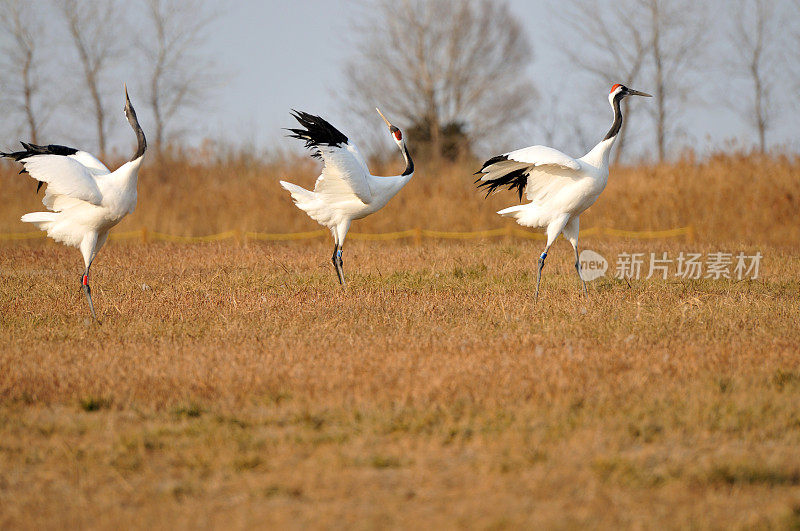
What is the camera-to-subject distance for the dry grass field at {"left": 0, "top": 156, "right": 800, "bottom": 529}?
11.1 feet

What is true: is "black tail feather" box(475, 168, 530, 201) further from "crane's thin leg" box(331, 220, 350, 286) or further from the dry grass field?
"crane's thin leg" box(331, 220, 350, 286)

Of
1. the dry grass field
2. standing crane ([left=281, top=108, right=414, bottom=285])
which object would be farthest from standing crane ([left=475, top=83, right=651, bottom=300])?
standing crane ([left=281, top=108, right=414, bottom=285])

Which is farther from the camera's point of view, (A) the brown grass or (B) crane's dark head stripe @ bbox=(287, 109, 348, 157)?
(A) the brown grass

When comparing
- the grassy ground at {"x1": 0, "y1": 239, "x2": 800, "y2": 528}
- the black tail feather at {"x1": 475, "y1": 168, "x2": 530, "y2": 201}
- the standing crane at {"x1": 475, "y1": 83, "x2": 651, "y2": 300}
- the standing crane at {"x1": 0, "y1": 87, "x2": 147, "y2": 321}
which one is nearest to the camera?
the grassy ground at {"x1": 0, "y1": 239, "x2": 800, "y2": 528}

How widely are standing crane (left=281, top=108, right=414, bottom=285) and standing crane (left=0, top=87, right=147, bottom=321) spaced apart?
1.99 metres

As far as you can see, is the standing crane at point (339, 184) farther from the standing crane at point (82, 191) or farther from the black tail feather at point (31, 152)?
the black tail feather at point (31, 152)

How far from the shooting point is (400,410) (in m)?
4.62

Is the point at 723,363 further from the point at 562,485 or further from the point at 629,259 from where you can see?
the point at 629,259

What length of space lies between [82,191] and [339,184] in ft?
11.0

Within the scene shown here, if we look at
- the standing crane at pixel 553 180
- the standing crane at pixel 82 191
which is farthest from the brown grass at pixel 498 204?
the standing crane at pixel 82 191

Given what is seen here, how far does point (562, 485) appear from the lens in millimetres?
3521

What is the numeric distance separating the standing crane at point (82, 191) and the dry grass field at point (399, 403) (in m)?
0.76

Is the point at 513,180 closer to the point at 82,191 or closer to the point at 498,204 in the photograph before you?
the point at 82,191

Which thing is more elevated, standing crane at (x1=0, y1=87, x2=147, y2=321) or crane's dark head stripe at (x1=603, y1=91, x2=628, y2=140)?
crane's dark head stripe at (x1=603, y1=91, x2=628, y2=140)
